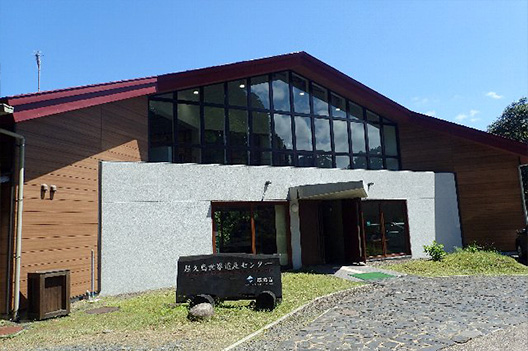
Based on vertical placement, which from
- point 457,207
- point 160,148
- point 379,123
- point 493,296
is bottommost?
point 493,296

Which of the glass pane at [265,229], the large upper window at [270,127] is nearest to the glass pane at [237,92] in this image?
the large upper window at [270,127]

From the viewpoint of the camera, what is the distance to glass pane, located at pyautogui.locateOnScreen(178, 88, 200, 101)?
13281 millimetres

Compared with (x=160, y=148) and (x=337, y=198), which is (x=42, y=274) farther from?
(x=337, y=198)

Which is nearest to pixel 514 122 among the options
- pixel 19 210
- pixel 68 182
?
pixel 68 182

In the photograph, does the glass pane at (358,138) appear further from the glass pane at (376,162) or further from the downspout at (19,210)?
the downspout at (19,210)

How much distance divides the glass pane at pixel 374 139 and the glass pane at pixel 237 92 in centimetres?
655

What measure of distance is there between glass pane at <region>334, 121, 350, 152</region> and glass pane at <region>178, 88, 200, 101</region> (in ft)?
21.0

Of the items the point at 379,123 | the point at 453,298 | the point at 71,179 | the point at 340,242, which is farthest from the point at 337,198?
the point at 71,179

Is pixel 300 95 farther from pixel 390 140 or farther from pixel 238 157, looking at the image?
pixel 390 140

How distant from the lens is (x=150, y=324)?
22.9ft

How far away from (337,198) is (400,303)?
6.64 m

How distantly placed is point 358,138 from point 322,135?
207cm

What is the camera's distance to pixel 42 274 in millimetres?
7977

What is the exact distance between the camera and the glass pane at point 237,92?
14.3 metres
